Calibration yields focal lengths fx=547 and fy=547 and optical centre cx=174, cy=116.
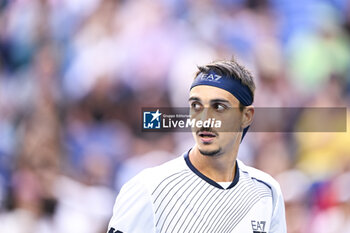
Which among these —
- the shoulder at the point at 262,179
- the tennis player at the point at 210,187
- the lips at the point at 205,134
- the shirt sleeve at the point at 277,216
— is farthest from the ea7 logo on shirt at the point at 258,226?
the lips at the point at 205,134

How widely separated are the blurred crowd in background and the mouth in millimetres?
2291

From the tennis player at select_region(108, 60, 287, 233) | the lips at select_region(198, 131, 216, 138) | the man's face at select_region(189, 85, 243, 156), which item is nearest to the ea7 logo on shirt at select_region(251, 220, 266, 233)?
the tennis player at select_region(108, 60, 287, 233)

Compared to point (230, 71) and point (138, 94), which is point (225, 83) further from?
point (138, 94)

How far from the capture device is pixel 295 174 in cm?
534

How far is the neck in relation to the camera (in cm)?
312

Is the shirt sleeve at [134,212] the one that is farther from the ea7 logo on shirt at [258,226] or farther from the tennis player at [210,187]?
the ea7 logo on shirt at [258,226]

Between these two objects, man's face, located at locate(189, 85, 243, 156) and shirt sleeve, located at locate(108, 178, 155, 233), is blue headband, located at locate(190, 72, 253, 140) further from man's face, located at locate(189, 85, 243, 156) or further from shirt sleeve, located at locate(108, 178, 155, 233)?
shirt sleeve, located at locate(108, 178, 155, 233)

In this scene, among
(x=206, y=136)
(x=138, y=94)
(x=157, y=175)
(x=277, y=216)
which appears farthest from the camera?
(x=138, y=94)

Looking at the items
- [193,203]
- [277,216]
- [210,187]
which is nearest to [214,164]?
[210,187]

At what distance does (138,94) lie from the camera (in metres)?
5.50

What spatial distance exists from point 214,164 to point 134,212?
1.98 ft

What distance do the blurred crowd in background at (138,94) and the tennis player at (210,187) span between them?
2.07 metres

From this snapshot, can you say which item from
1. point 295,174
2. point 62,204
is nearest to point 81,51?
point 62,204

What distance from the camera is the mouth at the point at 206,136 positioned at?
119 inches
